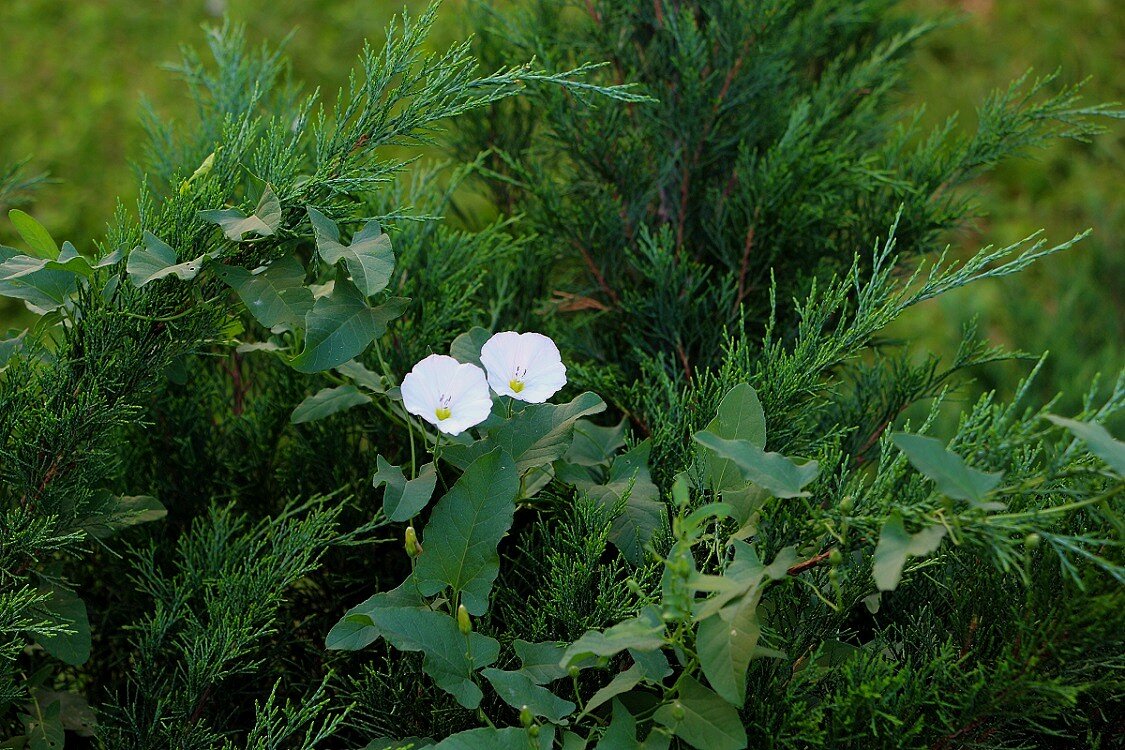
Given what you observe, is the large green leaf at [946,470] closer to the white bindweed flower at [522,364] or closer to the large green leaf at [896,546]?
the large green leaf at [896,546]

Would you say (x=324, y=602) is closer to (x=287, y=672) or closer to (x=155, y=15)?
(x=287, y=672)

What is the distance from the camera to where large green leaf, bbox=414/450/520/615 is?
3.21 ft

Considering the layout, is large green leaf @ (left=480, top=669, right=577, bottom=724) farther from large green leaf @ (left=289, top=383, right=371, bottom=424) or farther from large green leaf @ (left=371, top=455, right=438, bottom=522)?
large green leaf @ (left=289, top=383, right=371, bottom=424)

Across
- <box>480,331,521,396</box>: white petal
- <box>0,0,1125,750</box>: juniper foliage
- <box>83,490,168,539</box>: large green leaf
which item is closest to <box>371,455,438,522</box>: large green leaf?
<box>0,0,1125,750</box>: juniper foliage

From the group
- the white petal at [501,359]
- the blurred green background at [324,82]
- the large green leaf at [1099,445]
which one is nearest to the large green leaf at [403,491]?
the white petal at [501,359]

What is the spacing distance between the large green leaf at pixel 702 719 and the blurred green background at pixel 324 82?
8.45 feet

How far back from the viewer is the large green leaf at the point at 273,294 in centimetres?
104

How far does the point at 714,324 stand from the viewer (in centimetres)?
153

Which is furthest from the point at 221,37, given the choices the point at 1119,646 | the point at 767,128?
the point at 1119,646

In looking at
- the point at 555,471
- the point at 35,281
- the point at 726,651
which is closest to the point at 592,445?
the point at 555,471

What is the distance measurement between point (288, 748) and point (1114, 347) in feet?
7.91

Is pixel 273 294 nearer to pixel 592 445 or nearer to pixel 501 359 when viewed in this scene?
pixel 501 359

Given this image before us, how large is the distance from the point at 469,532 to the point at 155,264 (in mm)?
435

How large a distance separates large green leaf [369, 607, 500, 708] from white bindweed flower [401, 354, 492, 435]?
0.61ft
